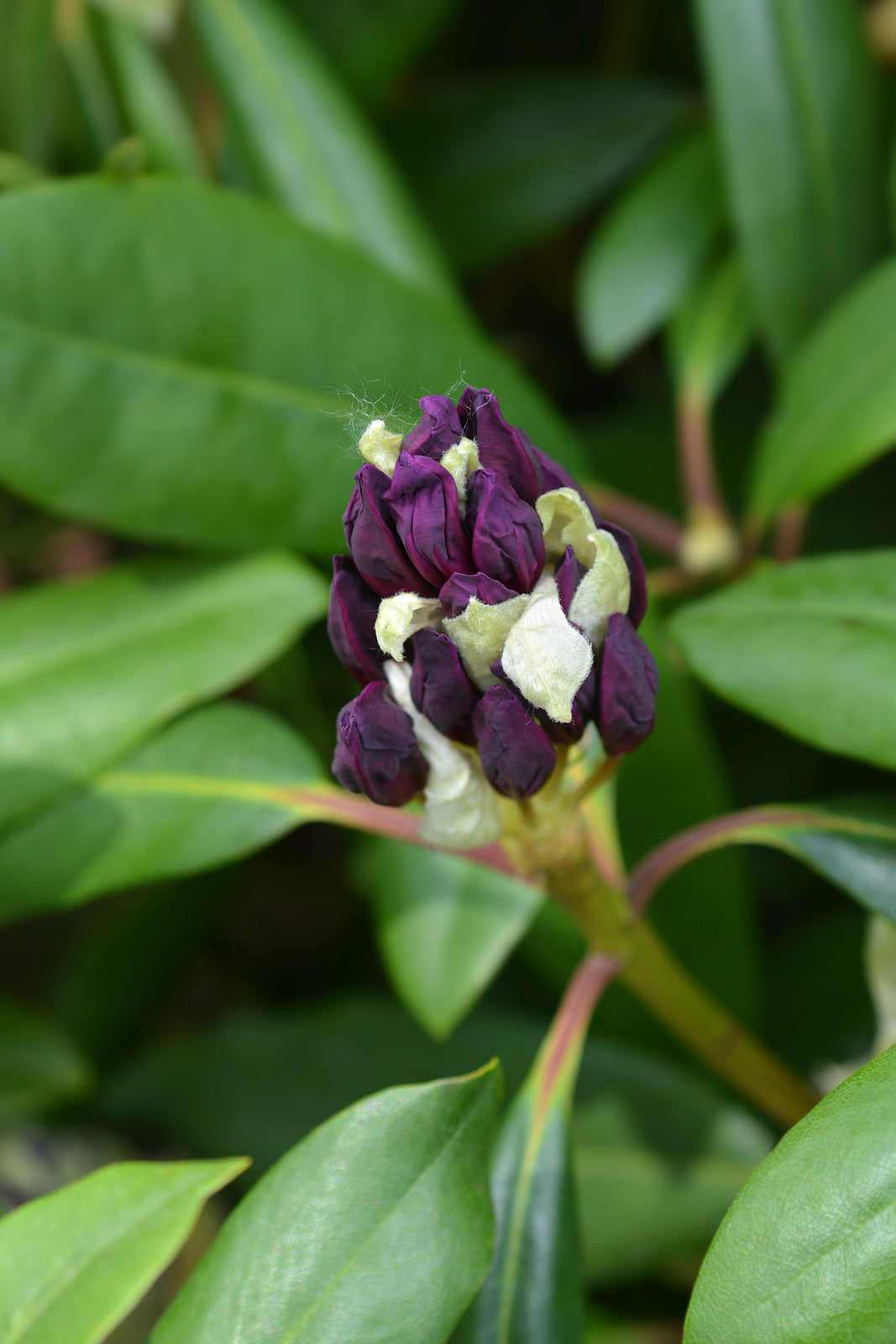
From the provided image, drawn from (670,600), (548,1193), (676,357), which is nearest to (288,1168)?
(548,1193)

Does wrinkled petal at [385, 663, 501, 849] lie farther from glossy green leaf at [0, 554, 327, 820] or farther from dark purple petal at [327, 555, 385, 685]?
glossy green leaf at [0, 554, 327, 820]

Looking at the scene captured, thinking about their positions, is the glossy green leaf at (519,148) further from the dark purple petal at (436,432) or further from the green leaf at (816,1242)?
the green leaf at (816,1242)

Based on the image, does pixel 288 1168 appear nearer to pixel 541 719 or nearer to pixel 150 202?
pixel 541 719

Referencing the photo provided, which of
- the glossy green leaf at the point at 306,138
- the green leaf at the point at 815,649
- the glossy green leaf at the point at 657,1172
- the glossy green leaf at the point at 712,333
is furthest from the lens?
the glossy green leaf at the point at 712,333

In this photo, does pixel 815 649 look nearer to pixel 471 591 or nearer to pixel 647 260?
pixel 471 591

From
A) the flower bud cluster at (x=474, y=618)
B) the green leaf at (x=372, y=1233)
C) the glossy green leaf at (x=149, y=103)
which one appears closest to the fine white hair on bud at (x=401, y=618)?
the flower bud cluster at (x=474, y=618)
